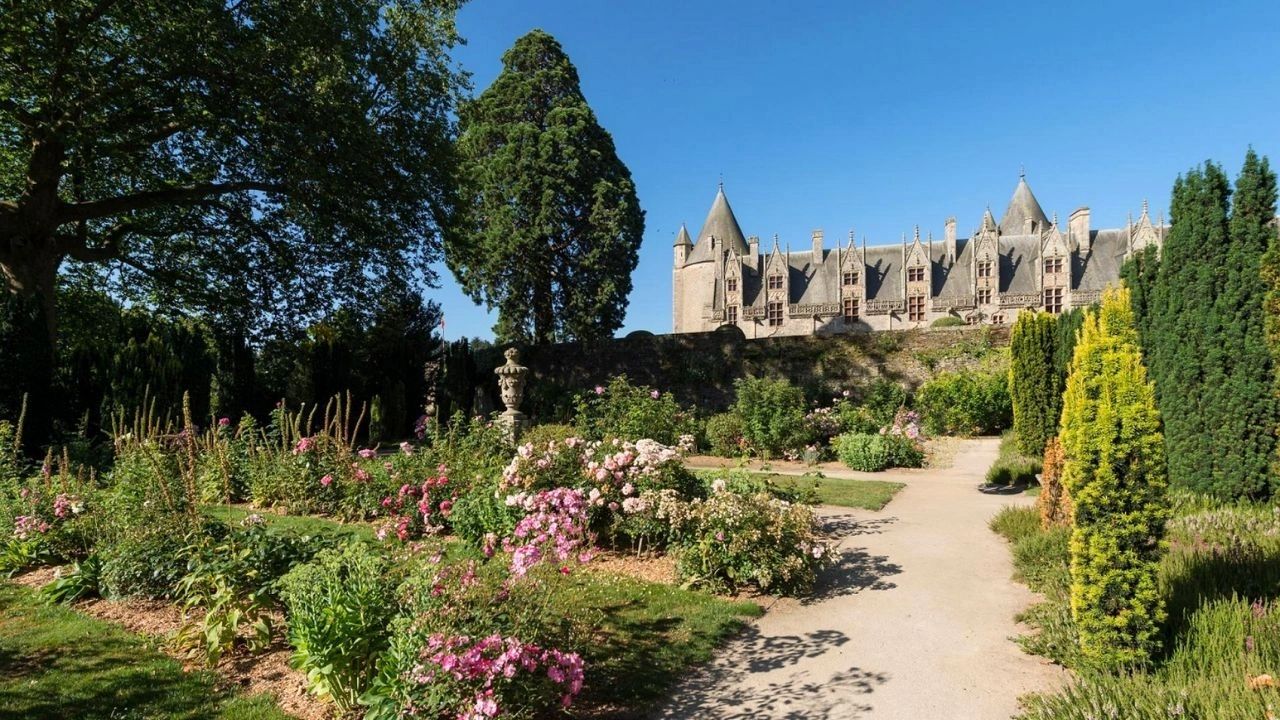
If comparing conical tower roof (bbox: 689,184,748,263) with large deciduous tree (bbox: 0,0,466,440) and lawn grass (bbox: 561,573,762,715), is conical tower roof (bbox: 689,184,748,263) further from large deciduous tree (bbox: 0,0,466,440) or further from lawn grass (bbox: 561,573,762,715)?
lawn grass (bbox: 561,573,762,715)

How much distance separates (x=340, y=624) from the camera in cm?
289

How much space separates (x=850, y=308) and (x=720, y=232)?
1100 centimetres

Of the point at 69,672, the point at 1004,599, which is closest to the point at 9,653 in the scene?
the point at 69,672

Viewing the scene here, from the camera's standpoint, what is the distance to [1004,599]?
4.55 meters

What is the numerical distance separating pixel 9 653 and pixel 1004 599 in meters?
6.84

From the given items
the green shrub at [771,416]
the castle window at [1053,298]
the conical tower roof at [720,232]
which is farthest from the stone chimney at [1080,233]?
the green shrub at [771,416]

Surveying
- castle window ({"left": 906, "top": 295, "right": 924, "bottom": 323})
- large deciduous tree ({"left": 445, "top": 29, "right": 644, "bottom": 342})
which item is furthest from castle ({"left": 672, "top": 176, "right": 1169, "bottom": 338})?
large deciduous tree ({"left": 445, "top": 29, "right": 644, "bottom": 342})

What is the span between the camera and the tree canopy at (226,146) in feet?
34.3

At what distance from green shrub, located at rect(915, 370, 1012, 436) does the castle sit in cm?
2225

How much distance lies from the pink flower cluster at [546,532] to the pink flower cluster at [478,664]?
0.42m

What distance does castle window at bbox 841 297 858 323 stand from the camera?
131ft

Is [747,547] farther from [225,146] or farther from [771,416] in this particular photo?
[225,146]

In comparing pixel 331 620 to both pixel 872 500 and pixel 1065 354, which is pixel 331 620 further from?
pixel 1065 354

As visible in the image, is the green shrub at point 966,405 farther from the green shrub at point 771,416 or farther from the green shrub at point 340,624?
the green shrub at point 340,624
